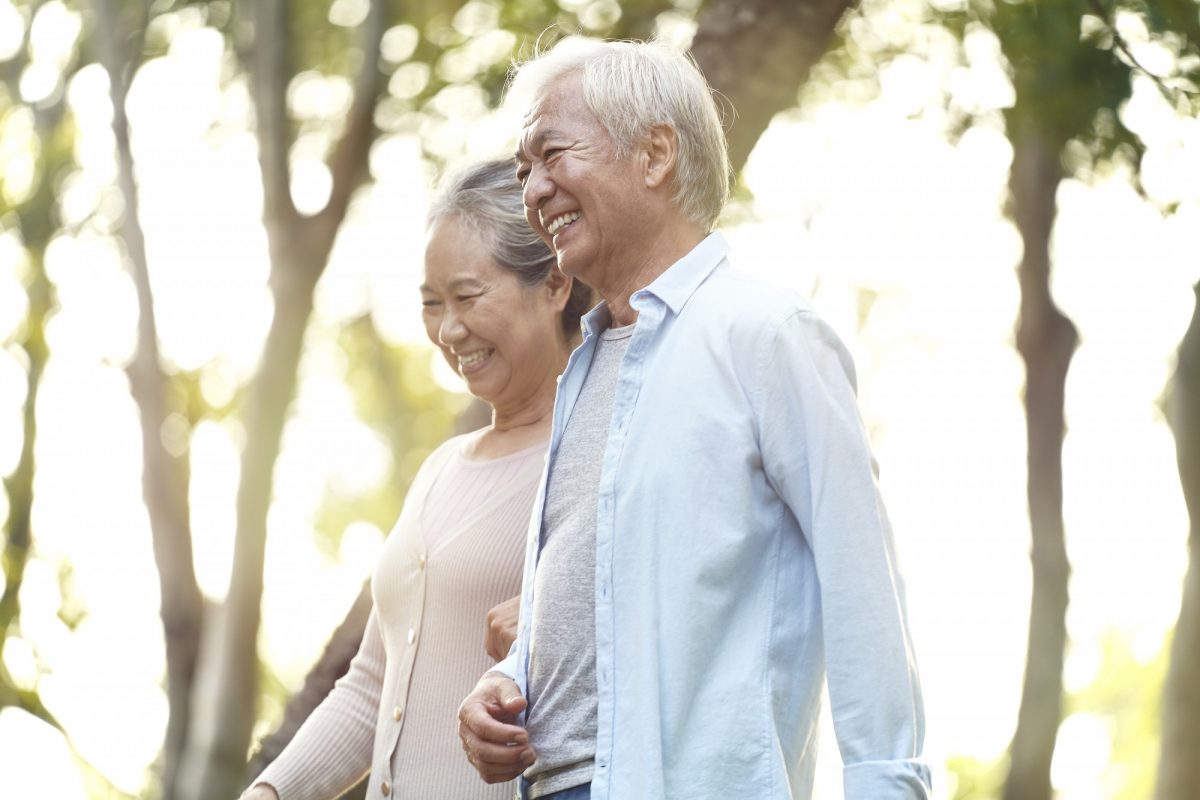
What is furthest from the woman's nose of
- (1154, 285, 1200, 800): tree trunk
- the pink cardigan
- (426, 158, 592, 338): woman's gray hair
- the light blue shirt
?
(1154, 285, 1200, 800): tree trunk

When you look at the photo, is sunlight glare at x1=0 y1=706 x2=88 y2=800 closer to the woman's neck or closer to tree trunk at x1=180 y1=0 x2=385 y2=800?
tree trunk at x1=180 y1=0 x2=385 y2=800

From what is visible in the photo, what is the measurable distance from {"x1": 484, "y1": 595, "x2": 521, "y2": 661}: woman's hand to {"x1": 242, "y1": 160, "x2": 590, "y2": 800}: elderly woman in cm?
8

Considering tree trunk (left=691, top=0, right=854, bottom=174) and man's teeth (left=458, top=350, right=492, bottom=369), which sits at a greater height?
tree trunk (left=691, top=0, right=854, bottom=174)

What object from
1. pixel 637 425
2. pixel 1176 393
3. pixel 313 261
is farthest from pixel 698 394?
pixel 1176 393

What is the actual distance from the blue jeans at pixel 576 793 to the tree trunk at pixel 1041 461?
6.43m

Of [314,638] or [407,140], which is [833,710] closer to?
[407,140]

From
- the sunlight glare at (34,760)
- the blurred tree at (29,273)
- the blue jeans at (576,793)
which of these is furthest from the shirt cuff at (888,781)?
the sunlight glare at (34,760)

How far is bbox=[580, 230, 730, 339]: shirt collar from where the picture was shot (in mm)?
2279

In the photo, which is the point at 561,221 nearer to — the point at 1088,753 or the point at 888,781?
the point at 888,781

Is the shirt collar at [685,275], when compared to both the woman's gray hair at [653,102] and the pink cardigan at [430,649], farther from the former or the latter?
the pink cardigan at [430,649]

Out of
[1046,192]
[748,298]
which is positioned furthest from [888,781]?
[1046,192]

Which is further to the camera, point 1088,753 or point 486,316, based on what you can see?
point 1088,753

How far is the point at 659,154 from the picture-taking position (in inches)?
93.8

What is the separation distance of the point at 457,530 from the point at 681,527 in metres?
0.80
